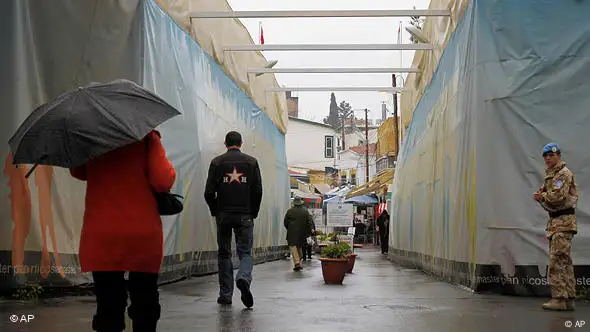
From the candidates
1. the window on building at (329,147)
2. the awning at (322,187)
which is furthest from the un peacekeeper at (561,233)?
the window on building at (329,147)

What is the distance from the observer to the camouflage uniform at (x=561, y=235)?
677 centimetres

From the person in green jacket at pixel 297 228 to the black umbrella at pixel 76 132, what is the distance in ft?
38.8

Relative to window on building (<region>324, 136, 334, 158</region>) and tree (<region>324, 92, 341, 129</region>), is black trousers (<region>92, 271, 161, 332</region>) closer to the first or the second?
window on building (<region>324, 136, 334, 158</region>)

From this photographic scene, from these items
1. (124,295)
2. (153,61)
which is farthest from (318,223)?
(124,295)

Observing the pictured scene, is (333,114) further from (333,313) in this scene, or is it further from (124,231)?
(124,231)

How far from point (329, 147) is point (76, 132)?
6341cm

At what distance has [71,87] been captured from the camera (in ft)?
26.2

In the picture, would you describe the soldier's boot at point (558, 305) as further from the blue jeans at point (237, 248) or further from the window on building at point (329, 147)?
the window on building at point (329, 147)

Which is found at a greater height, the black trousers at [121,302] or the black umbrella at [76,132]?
the black umbrella at [76,132]

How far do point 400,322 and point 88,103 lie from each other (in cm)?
344

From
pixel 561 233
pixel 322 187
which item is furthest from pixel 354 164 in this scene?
pixel 561 233

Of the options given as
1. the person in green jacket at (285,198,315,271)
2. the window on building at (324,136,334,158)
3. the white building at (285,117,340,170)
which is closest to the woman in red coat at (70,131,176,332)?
the person in green jacket at (285,198,315,271)

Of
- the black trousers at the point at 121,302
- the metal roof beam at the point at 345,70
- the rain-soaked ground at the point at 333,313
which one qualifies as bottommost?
the rain-soaked ground at the point at 333,313

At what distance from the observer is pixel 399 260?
18.6 metres
